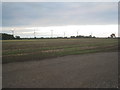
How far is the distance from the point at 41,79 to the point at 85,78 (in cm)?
252

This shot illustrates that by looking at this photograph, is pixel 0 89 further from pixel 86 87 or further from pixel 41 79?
pixel 86 87

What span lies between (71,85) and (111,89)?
6.18ft

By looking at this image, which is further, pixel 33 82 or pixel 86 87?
pixel 33 82

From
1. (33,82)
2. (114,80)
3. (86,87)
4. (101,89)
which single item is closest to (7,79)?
(33,82)

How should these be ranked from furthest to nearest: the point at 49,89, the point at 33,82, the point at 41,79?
1. the point at 41,79
2. the point at 33,82
3. the point at 49,89

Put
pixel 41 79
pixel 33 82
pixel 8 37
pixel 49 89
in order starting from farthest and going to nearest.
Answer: pixel 8 37
pixel 41 79
pixel 33 82
pixel 49 89

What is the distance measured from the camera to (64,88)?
6.30 metres

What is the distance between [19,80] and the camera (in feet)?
24.2

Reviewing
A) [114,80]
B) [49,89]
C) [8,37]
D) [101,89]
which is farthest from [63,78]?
[8,37]

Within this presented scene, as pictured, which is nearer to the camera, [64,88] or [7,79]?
[64,88]

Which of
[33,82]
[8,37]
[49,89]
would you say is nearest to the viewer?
[49,89]

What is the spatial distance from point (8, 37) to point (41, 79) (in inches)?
3632

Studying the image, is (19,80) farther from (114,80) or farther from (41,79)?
(114,80)

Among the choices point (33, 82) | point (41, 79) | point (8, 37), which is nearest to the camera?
point (33, 82)
